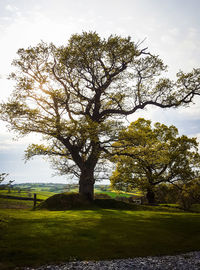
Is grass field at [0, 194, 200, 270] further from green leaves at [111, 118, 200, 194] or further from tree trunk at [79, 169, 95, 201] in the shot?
green leaves at [111, 118, 200, 194]

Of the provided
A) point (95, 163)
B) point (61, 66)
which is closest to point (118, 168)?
point (95, 163)

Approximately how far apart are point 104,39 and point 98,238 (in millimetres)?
19014

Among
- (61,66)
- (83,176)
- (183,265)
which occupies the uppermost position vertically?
(61,66)

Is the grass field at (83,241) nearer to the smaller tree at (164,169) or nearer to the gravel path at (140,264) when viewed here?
the gravel path at (140,264)

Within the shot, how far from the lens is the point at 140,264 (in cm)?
695

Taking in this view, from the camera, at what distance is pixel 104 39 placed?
68.7 feet

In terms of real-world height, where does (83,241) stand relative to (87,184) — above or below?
below

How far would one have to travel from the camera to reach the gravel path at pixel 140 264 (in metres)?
6.56

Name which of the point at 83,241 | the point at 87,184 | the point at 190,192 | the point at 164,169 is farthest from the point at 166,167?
the point at 83,241

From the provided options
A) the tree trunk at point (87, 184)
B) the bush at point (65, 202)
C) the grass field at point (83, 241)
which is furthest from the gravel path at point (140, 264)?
the tree trunk at point (87, 184)

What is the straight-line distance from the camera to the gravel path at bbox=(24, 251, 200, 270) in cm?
656

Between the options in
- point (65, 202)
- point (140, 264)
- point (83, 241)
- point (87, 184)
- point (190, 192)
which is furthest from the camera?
point (190, 192)

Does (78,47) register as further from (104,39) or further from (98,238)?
→ (98,238)

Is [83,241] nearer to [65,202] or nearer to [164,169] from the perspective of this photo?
[65,202]
